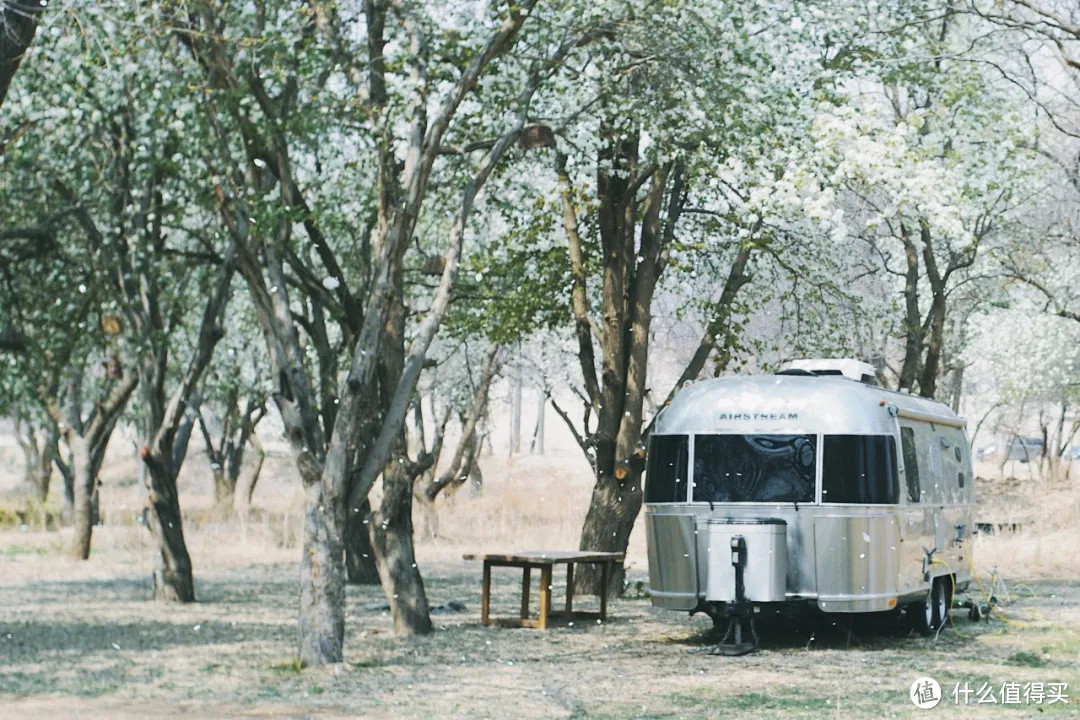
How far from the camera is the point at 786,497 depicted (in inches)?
600

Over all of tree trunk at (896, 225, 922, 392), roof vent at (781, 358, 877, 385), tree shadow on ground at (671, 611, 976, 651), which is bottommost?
tree shadow on ground at (671, 611, 976, 651)

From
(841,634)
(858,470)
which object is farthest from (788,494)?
(841,634)

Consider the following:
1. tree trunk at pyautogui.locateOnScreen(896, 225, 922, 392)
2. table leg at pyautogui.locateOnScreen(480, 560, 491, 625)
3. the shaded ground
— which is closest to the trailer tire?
the shaded ground

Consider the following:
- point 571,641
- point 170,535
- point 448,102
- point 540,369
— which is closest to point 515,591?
point 170,535

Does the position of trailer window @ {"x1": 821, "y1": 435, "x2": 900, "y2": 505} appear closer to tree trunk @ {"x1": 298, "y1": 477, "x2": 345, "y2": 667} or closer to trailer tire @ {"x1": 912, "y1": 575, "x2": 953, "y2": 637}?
trailer tire @ {"x1": 912, "y1": 575, "x2": 953, "y2": 637}

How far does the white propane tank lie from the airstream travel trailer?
0.04 ft

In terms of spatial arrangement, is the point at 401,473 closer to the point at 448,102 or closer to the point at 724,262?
the point at 448,102

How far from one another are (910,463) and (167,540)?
9.35 meters

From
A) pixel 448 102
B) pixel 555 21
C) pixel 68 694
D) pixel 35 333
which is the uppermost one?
pixel 555 21

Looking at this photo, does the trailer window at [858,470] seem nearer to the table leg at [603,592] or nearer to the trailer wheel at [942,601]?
the trailer wheel at [942,601]

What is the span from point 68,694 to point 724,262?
13.8 metres

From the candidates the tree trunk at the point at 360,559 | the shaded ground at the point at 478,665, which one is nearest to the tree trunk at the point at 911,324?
the shaded ground at the point at 478,665

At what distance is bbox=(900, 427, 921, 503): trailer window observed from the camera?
628 inches

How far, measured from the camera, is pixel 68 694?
37.9 ft
